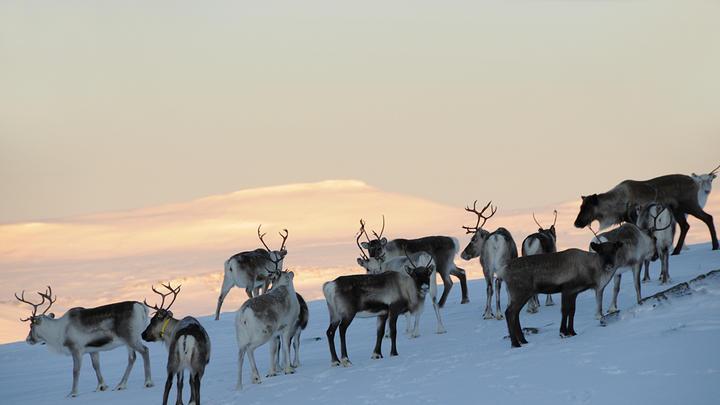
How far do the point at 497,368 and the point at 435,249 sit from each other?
Answer: 8129mm

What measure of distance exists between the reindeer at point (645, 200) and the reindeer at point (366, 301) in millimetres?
7202

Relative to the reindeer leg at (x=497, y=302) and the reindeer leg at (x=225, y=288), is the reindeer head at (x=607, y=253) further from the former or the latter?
the reindeer leg at (x=225, y=288)

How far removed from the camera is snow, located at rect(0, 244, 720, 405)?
11.8m

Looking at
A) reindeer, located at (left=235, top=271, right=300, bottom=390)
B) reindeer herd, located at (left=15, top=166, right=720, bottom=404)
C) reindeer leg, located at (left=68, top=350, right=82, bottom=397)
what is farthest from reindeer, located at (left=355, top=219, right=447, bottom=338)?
reindeer leg, located at (left=68, top=350, right=82, bottom=397)

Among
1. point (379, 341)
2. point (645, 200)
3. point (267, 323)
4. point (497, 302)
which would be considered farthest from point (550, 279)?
point (645, 200)

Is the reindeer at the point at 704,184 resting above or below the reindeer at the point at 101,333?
above

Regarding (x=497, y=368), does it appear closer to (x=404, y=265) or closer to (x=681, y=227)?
(x=404, y=265)

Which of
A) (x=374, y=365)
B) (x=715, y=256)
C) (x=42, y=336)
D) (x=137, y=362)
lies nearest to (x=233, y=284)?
(x=137, y=362)

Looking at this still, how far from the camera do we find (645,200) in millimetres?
22641

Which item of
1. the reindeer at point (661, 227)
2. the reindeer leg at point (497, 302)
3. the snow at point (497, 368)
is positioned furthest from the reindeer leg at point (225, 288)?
the reindeer at point (661, 227)

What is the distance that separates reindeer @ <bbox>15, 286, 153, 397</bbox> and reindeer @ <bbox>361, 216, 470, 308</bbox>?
5562 mm

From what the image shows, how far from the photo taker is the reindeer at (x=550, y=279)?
1487 centimetres

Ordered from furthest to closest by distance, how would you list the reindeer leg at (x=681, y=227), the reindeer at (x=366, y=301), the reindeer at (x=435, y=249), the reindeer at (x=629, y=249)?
the reindeer leg at (x=681, y=227), the reindeer at (x=435, y=249), the reindeer at (x=629, y=249), the reindeer at (x=366, y=301)

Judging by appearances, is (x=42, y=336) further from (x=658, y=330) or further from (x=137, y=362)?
(x=658, y=330)
